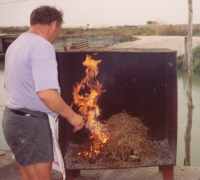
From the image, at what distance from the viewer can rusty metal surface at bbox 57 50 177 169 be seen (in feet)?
14.2

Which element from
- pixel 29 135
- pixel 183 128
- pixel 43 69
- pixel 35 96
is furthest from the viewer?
pixel 183 128

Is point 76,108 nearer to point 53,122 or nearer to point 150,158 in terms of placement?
point 150,158

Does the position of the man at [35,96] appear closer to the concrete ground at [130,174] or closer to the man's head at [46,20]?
the man's head at [46,20]

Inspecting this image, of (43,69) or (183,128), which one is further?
(183,128)

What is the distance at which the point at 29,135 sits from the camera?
3.26m

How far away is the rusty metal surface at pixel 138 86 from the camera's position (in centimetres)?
432

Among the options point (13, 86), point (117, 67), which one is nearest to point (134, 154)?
point (117, 67)

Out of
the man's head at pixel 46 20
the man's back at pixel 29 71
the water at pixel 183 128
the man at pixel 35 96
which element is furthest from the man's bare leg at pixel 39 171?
the water at pixel 183 128

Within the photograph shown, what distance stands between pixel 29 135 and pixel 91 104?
53.7 inches

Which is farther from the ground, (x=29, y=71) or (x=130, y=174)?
(x=29, y=71)

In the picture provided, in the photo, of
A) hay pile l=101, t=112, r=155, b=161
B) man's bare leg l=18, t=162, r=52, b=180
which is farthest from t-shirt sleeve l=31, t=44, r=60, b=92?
hay pile l=101, t=112, r=155, b=161

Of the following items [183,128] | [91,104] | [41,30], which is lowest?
[183,128]

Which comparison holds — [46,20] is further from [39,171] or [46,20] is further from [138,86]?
[138,86]

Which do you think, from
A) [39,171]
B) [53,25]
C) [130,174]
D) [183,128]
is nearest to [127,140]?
[130,174]
